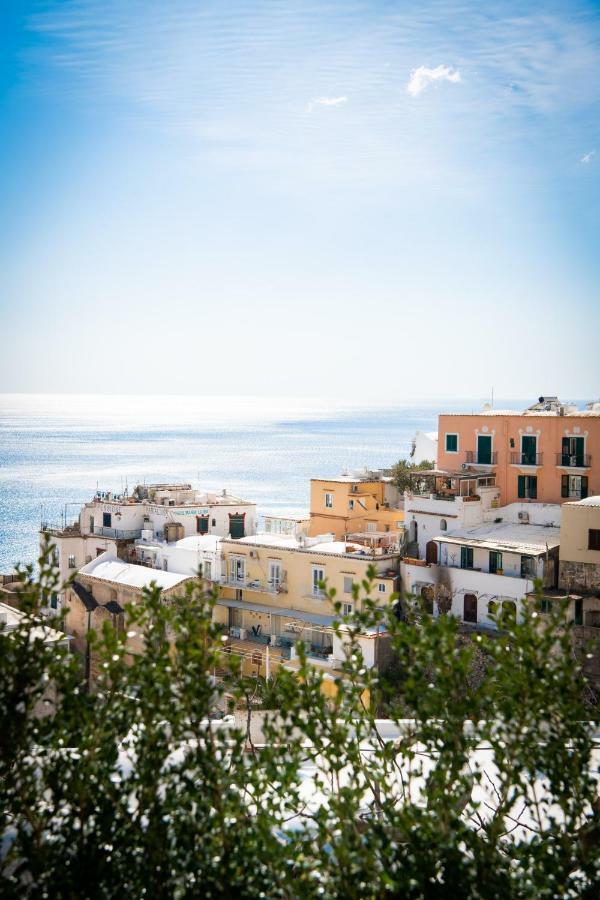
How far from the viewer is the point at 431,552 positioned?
31.6 metres

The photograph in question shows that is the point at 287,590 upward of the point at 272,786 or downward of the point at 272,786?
downward

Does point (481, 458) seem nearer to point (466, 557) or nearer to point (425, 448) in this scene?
point (466, 557)

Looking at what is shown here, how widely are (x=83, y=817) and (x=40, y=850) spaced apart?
1.68 feet

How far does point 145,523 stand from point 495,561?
17046 millimetres

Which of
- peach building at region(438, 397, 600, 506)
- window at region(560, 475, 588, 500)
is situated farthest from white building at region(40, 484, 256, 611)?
window at region(560, 475, 588, 500)

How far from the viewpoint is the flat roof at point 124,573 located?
34406 mm

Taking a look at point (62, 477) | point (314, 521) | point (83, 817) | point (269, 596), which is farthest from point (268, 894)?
point (62, 477)

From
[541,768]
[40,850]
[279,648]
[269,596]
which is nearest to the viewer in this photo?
[40,850]

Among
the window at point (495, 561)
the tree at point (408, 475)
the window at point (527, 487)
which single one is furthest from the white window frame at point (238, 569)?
the window at point (527, 487)

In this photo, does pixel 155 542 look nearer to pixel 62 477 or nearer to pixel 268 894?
pixel 268 894

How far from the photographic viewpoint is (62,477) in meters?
112

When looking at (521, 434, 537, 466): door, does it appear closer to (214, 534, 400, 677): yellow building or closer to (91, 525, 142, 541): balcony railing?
(214, 534, 400, 677): yellow building

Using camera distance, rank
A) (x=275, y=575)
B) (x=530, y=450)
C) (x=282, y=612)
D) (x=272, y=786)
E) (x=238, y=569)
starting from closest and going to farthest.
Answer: (x=272, y=786) → (x=282, y=612) → (x=530, y=450) → (x=275, y=575) → (x=238, y=569)

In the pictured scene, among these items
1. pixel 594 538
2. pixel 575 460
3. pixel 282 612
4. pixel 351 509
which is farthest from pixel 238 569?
pixel 594 538
